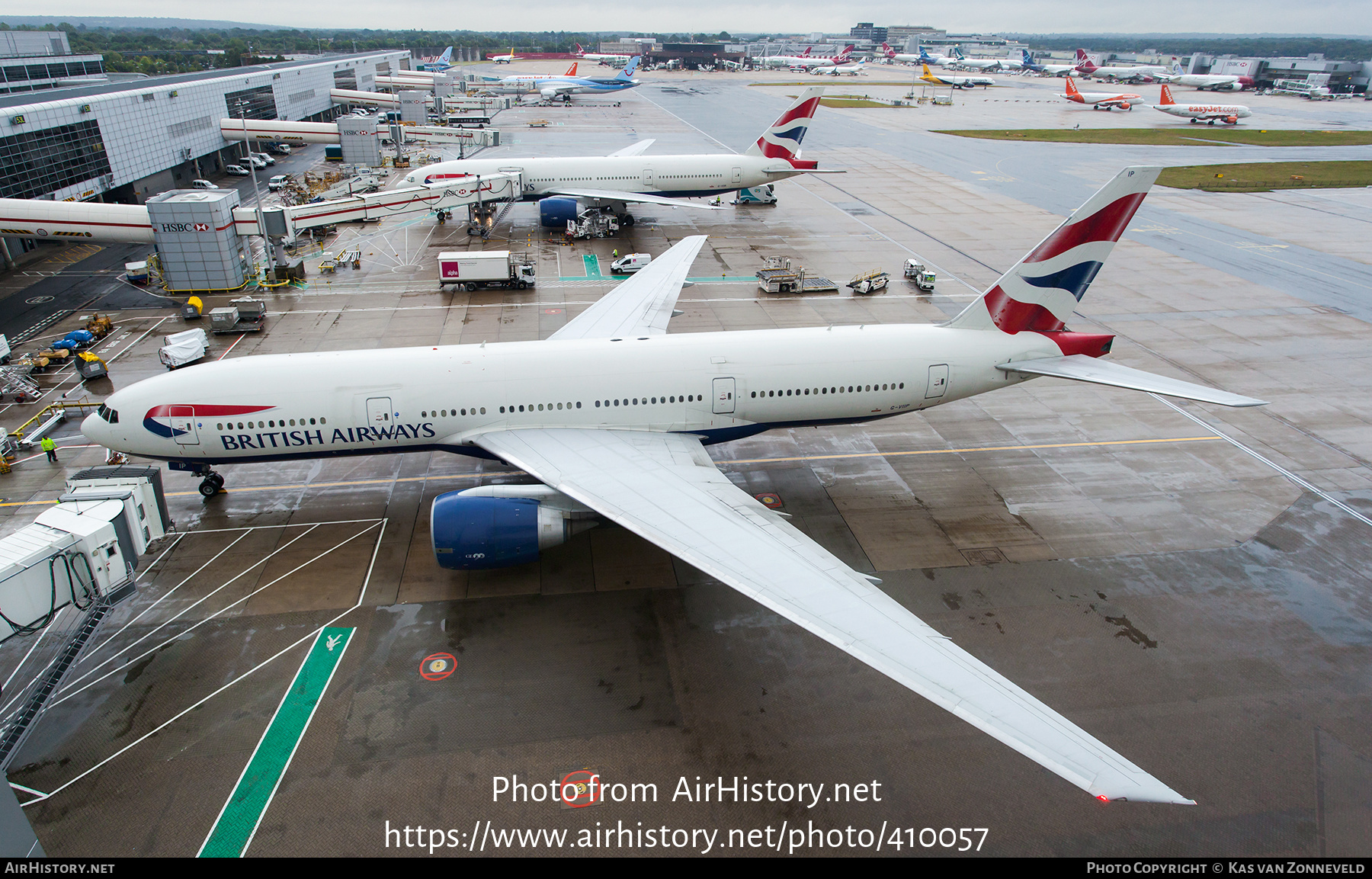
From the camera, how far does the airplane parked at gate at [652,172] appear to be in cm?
5112

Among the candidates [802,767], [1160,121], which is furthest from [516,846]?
[1160,121]

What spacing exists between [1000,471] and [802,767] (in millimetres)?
14228

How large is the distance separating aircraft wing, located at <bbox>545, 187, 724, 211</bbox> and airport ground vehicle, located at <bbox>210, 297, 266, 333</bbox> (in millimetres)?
23187

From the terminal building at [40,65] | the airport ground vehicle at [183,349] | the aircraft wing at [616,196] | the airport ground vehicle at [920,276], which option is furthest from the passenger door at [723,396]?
the terminal building at [40,65]

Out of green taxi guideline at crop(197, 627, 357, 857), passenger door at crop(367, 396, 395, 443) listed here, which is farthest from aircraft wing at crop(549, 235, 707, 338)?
green taxi guideline at crop(197, 627, 357, 857)

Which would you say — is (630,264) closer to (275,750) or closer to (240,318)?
(240,318)

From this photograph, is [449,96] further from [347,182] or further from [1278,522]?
[1278,522]

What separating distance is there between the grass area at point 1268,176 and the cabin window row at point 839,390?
218 feet

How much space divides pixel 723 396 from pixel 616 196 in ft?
113

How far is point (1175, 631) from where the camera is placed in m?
17.1

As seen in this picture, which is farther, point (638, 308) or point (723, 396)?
point (638, 308)

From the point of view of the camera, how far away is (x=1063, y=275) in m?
21.7

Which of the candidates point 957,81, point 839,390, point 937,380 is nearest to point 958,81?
point 957,81

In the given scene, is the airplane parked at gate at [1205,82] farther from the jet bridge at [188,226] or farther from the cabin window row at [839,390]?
the cabin window row at [839,390]
